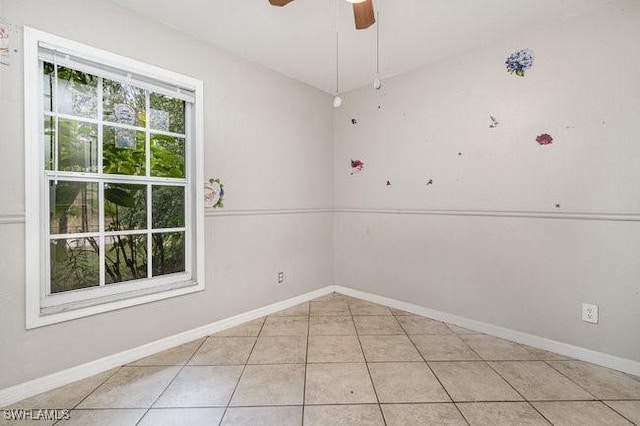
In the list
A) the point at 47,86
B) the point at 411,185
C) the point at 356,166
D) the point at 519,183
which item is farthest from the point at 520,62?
the point at 47,86

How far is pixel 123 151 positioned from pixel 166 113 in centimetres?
45

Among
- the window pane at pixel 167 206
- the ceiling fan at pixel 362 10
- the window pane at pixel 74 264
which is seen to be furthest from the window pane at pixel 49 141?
the ceiling fan at pixel 362 10

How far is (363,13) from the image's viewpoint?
1595 millimetres

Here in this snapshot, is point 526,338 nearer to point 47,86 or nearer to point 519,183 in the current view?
point 519,183

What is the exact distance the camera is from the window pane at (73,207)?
5.70 feet

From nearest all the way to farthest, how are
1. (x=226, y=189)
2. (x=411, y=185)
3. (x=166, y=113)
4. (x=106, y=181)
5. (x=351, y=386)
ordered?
(x=351, y=386) < (x=106, y=181) < (x=166, y=113) < (x=226, y=189) < (x=411, y=185)

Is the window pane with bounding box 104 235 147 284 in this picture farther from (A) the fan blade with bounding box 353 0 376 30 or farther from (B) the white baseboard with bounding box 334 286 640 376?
(B) the white baseboard with bounding box 334 286 640 376

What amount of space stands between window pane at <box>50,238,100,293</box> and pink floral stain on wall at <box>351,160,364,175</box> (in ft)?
8.00

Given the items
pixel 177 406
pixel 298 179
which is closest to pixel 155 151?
pixel 298 179

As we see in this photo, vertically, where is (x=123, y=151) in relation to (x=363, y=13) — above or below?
below

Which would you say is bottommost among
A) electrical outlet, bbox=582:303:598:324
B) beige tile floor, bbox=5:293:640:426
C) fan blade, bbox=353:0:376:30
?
beige tile floor, bbox=5:293:640:426

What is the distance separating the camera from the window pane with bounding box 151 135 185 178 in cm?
217

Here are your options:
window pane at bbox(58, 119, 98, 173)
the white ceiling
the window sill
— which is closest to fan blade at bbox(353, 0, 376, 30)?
the white ceiling

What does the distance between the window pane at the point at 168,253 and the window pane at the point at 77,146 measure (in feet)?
2.14
